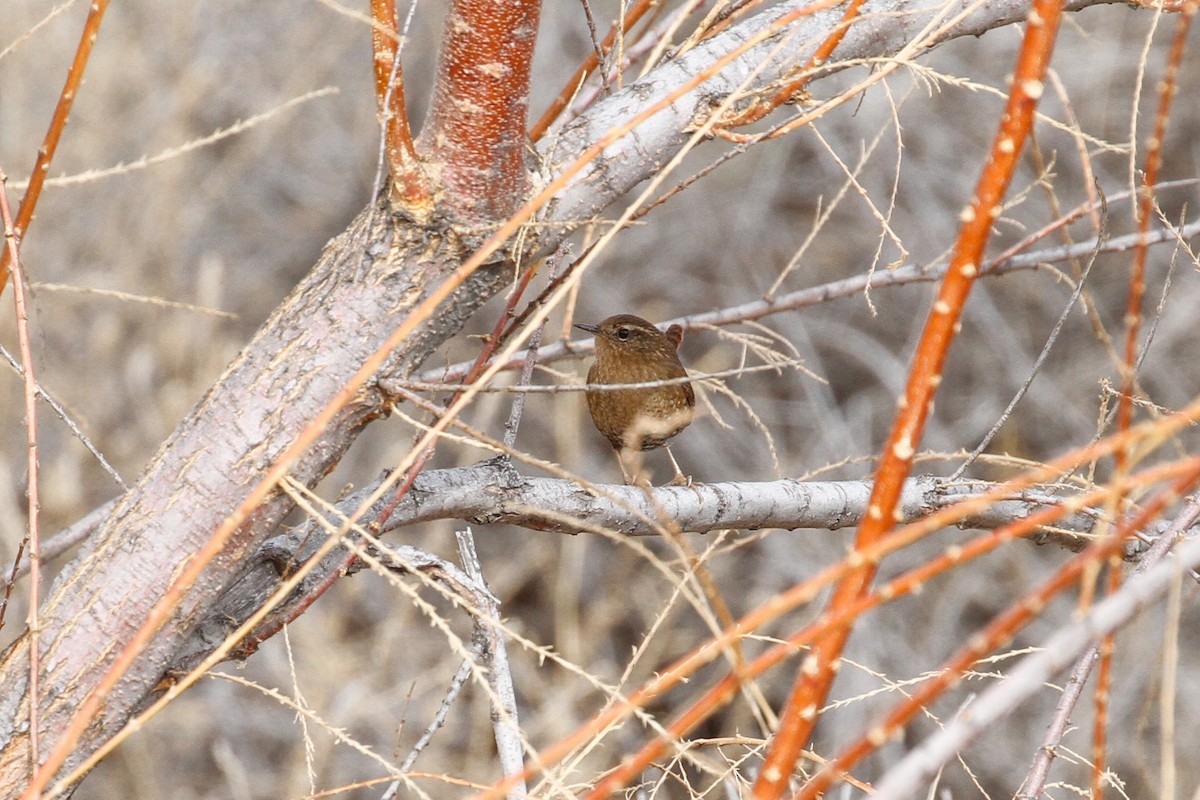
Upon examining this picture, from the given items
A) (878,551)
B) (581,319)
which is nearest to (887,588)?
(878,551)

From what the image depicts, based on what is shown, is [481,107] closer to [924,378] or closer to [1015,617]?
[924,378]

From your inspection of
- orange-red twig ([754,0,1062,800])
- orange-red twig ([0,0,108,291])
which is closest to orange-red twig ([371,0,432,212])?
orange-red twig ([0,0,108,291])

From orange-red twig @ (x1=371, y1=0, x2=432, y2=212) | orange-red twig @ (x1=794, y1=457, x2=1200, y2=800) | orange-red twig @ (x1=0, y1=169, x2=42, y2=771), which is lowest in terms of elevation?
orange-red twig @ (x1=794, y1=457, x2=1200, y2=800)

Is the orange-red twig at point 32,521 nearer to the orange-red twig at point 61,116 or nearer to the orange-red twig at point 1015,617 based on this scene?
the orange-red twig at point 61,116

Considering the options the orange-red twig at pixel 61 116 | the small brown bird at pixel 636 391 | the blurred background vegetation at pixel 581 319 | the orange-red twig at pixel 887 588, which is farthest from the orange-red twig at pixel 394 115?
the blurred background vegetation at pixel 581 319

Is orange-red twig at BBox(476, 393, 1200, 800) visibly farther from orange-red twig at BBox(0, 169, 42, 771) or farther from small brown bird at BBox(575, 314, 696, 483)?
small brown bird at BBox(575, 314, 696, 483)

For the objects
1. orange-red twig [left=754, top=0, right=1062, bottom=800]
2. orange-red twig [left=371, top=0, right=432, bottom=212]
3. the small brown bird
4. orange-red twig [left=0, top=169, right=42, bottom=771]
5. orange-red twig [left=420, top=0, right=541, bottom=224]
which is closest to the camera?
orange-red twig [left=754, top=0, right=1062, bottom=800]
